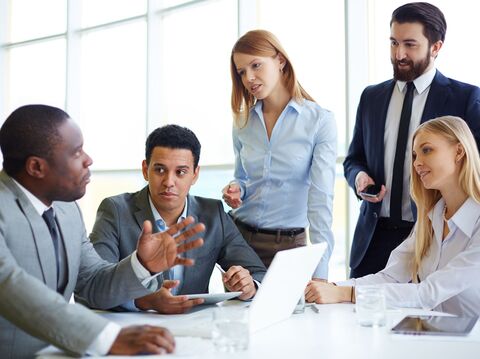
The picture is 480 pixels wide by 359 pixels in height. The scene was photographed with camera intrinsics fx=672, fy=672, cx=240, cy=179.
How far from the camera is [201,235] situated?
271 cm

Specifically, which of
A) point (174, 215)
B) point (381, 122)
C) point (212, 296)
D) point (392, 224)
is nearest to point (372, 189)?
point (392, 224)

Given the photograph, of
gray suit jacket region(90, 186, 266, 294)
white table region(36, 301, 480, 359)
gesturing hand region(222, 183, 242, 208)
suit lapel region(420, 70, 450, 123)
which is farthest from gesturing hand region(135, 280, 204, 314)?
suit lapel region(420, 70, 450, 123)

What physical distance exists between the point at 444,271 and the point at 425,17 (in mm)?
1203

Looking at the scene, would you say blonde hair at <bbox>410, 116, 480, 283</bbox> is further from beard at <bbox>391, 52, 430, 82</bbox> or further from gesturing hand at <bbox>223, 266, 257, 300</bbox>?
gesturing hand at <bbox>223, 266, 257, 300</bbox>

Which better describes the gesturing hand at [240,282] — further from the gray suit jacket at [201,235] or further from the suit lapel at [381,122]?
the suit lapel at [381,122]

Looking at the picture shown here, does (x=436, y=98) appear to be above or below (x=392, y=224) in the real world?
above

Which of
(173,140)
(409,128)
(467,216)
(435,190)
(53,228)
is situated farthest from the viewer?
(409,128)

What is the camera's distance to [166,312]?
2145 millimetres

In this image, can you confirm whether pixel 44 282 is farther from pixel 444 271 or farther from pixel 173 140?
pixel 444 271

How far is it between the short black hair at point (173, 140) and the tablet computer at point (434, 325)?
120cm

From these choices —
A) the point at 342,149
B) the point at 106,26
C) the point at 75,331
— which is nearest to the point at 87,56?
the point at 106,26

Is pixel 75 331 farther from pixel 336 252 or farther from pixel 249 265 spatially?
pixel 336 252

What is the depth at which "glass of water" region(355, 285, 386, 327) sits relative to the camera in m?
1.82

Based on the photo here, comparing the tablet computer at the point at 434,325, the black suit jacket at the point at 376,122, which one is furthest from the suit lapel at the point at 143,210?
the tablet computer at the point at 434,325
